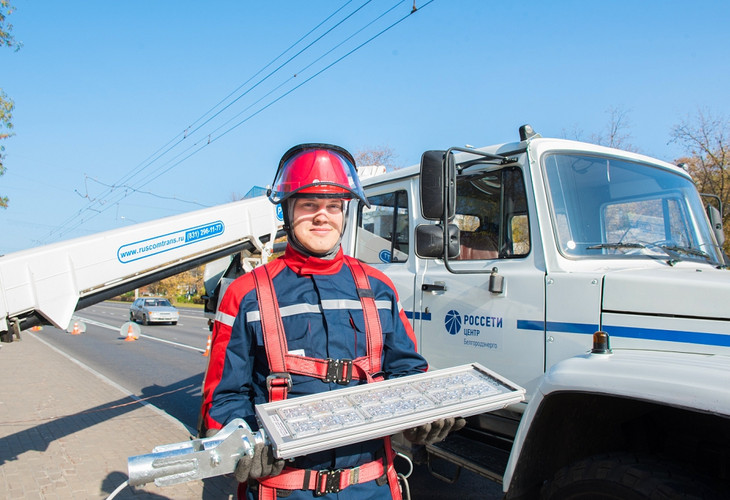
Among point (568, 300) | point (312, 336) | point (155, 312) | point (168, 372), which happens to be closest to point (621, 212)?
point (568, 300)

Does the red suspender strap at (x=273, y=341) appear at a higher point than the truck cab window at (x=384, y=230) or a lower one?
lower

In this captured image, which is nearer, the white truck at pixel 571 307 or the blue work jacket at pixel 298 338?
the blue work jacket at pixel 298 338

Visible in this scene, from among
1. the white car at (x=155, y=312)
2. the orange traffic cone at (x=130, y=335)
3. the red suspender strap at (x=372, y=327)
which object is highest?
the red suspender strap at (x=372, y=327)

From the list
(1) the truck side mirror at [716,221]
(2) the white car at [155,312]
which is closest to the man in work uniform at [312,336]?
(1) the truck side mirror at [716,221]

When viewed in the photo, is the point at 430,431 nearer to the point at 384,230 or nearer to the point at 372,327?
the point at 372,327

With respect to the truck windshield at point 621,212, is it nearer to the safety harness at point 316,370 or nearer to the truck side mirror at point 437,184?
the truck side mirror at point 437,184

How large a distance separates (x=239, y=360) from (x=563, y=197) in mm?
2186

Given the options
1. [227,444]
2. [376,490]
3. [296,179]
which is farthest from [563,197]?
[227,444]

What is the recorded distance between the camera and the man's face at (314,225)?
2.07 m

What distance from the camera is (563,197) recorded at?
10.2ft

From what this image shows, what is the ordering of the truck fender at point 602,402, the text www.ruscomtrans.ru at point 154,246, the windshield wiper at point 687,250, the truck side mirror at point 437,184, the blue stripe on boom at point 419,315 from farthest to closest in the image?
the text www.ruscomtrans.ru at point 154,246
the blue stripe on boom at point 419,315
the windshield wiper at point 687,250
the truck side mirror at point 437,184
the truck fender at point 602,402

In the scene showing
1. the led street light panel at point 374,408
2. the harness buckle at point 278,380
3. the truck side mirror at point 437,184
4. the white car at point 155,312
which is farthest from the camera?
the white car at point 155,312

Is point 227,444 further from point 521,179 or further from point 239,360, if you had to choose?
point 521,179

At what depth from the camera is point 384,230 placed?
432cm
